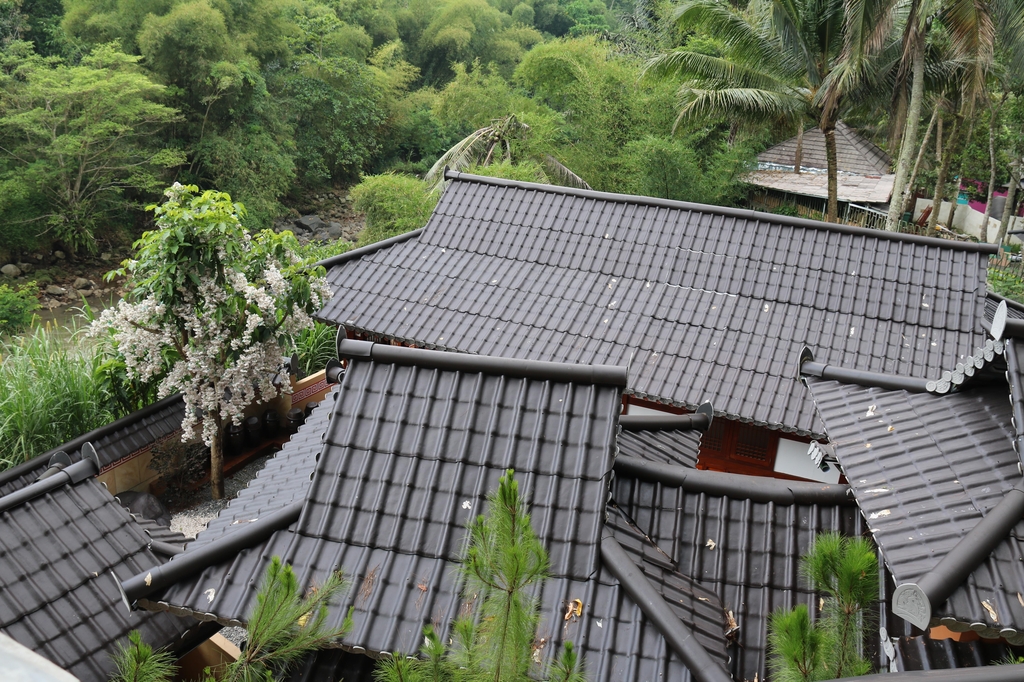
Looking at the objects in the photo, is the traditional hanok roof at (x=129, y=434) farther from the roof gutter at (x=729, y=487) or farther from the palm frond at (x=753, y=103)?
the palm frond at (x=753, y=103)

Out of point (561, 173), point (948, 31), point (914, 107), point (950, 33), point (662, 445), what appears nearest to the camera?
point (662, 445)

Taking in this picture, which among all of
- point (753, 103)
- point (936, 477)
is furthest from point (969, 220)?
point (936, 477)

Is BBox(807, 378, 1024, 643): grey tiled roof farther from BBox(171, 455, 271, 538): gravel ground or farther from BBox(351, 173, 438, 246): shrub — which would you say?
BBox(351, 173, 438, 246): shrub

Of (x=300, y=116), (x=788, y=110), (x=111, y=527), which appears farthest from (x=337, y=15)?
(x=111, y=527)

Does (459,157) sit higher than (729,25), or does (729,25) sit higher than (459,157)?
(729,25)

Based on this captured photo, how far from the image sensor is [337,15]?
116ft

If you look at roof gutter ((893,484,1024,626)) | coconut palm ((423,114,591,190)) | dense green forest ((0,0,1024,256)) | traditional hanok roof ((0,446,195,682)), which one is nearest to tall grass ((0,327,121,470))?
traditional hanok roof ((0,446,195,682))

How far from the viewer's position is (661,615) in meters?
3.27

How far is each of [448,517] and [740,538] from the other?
1.68 m

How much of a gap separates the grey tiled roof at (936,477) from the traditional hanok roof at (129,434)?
7.68 meters

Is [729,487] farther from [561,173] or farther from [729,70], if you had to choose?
[561,173]

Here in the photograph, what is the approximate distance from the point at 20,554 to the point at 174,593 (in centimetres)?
156

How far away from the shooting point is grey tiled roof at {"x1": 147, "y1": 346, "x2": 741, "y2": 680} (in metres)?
3.33

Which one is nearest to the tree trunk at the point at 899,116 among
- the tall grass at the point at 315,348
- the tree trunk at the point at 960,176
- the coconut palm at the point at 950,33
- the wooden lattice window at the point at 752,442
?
the coconut palm at the point at 950,33
